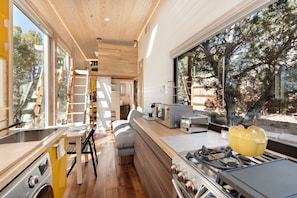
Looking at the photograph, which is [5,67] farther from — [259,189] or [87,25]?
[87,25]

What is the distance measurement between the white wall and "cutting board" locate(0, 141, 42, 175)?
5.96 ft

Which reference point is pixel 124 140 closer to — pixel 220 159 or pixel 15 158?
pixel 15 158

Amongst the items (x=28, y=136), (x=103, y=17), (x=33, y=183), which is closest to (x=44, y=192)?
(x=33, y=183)

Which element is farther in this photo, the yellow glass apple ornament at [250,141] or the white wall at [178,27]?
the white wall at [178,27]

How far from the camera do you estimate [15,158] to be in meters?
0.88

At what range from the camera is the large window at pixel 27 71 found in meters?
2.12

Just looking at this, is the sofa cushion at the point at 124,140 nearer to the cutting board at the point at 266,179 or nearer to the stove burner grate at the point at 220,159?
the stove burner grate at the point at 220,159

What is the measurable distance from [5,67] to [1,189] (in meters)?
1.51

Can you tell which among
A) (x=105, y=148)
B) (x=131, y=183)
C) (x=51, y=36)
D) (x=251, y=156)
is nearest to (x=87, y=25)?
(x=51, y=36)

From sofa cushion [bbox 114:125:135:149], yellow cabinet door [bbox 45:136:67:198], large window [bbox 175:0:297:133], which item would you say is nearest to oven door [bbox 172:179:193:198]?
large window [bbox 175:0:297:133]

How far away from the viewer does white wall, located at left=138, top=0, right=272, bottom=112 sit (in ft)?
4.42

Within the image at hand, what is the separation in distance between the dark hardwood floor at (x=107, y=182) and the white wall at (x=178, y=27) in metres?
1.40

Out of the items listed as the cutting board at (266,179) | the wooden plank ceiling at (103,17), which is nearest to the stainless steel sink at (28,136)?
the cutting board at (266,179)

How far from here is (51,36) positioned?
3270 millimetres
